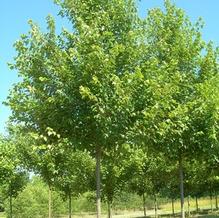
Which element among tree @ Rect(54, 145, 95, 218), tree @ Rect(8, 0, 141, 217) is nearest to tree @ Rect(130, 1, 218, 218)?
tree @ Rect(8, 0, 141, 217)

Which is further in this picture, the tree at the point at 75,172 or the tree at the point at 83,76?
the tree at the point at 75,172

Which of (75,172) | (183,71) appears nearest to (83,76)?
(183,71)

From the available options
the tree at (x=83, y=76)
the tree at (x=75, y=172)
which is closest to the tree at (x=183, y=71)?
the tree at (x=83, y=76)

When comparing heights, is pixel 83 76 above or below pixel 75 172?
above

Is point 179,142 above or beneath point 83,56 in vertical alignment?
beneath

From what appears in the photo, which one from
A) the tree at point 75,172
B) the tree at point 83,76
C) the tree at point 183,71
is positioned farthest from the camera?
the tree at point 75,172

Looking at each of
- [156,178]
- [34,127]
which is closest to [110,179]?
[156,178]

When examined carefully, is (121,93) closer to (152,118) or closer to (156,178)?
(152,118)

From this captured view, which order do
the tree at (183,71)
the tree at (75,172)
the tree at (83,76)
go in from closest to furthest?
the tree at (83,76)
the tree at (183,71)
the tree at (75,172)

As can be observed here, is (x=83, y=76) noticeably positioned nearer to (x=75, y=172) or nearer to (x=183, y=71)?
(x=183, y=71)

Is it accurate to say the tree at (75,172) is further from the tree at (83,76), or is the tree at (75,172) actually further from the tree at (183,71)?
the tree at (83,76)

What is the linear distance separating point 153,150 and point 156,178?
22.6 meters

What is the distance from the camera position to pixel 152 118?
12.7 meters

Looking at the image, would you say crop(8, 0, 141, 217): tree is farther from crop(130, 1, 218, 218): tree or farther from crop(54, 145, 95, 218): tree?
crop(54, 145, 95, 218): tree
